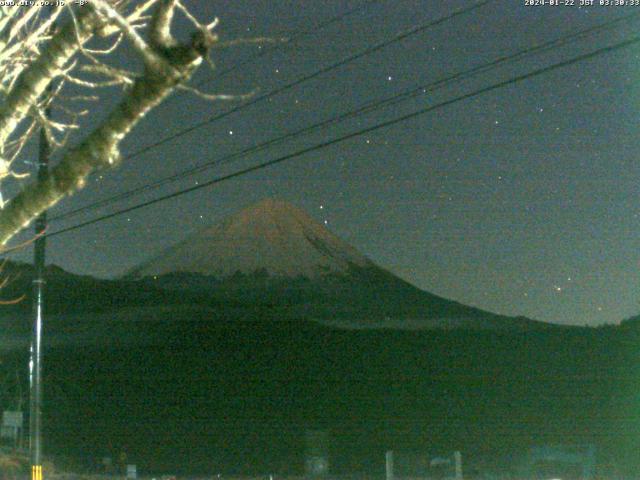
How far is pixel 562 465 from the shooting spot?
3625 centimetres

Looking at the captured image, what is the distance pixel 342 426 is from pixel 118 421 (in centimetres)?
1460

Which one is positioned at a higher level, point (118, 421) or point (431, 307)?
point (431, 307)

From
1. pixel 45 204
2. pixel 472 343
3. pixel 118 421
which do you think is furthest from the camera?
pixel 472 343

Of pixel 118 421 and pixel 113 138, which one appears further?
pixel 118 421

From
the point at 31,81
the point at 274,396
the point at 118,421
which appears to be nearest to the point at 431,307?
the point at 274,396

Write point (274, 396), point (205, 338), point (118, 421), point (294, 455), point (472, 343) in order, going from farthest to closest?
1. point (205, 338)
2. point (472, 343)
3. point (274, 396)
4. point (118, 421)
5. point (294, 455)

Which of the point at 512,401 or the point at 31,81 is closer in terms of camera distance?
the point at 31,81

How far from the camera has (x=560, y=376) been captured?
59.3 metres

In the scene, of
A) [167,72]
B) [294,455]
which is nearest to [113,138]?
[167,72]

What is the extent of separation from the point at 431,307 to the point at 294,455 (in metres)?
53.8

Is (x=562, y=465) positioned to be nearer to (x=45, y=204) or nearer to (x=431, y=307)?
(x=45, y=204)

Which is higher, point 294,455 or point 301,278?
point 301,278

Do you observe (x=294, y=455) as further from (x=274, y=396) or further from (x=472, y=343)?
(x=472, y=343)

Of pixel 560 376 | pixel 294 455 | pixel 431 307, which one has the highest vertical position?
pixel 431 307
